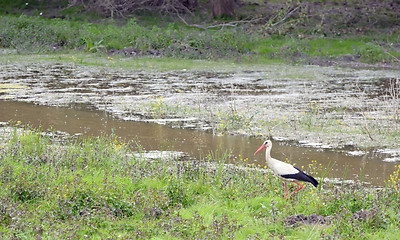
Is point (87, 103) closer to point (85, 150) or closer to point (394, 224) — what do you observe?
point (85, 150)

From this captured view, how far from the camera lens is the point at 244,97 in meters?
16.1

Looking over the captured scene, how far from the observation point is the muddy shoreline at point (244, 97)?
38.5 ft

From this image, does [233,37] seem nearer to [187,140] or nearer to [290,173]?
[187,140]

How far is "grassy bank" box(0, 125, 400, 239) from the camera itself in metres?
5.73

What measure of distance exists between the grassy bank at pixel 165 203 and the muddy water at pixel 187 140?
113 centimetres

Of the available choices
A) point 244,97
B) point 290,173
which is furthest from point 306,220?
point 244,97

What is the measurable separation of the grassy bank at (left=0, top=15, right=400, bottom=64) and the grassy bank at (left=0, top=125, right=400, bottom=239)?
1892 centimetres

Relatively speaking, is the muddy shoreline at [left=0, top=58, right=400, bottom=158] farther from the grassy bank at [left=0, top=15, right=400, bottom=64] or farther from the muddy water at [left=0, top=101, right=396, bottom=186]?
the grassy bank at [left=0, top=15, right=400, bottom=64]

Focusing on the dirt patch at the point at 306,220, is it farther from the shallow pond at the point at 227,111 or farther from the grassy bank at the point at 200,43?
the grassy bank at the point at 200,43

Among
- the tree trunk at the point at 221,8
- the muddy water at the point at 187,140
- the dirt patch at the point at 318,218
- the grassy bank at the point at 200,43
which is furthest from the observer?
the tree trunk at the point at 221,8

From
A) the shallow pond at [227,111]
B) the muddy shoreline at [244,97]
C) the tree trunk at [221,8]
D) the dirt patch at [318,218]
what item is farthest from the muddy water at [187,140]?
the tree trunk at [221,8]

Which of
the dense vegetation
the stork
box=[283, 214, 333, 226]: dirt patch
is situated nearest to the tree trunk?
the dense vegetation

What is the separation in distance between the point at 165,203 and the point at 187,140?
Result: 15.1 feet

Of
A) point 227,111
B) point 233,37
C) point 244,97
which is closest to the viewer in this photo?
point 227,111
